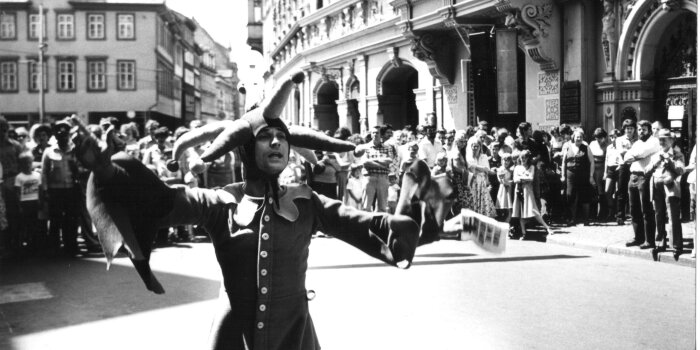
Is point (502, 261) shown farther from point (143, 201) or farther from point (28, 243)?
point (143, 201)

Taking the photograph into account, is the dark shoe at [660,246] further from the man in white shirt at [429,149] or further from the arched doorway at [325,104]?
the arched doorway at [325,104]

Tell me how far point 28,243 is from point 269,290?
27.5 ft

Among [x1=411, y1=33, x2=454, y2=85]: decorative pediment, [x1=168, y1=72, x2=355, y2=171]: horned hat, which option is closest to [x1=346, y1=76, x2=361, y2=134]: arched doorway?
[x1=411, y1=33, x2=454, y2=85]: decorative pediment

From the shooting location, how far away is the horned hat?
114 inches

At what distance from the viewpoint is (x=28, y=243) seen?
1045 centimetres

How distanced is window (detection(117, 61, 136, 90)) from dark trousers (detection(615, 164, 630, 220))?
804cm

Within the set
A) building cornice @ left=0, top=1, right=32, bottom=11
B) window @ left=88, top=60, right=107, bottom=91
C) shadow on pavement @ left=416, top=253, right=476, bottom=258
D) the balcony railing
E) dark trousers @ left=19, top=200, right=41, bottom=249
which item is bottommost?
shadow on pavement @ left=416, top=253, right=476, bottom=258

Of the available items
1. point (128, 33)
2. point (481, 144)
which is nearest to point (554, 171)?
point (481, 144)

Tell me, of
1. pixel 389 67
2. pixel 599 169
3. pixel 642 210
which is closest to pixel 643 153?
pixel 642 210

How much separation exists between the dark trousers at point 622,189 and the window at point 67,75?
8379 mm

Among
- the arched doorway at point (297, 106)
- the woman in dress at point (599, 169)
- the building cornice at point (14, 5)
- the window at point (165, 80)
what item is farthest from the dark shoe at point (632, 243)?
the arched doorway at point (297, 106)

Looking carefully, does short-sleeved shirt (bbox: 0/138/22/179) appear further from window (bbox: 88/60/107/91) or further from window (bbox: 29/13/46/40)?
window (bbox: 88/60/107/91)

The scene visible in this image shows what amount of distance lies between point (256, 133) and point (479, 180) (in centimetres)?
877

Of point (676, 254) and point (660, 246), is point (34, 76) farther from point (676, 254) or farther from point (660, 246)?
point (660, 246)
